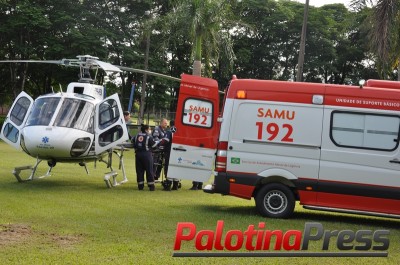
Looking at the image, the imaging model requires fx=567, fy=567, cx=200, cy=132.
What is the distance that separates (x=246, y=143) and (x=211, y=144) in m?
1.33

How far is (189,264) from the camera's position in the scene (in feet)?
22.0

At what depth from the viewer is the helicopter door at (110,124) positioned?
47.1 feet

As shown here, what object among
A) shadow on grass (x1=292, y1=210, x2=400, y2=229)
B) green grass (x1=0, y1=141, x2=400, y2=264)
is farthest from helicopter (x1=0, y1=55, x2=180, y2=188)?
shadow on grass (x1=292, y1=210, x2=400, y2=229)

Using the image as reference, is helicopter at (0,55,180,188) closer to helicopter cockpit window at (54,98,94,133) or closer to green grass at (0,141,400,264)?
helicopter cockpit window at (54,98,94,133)

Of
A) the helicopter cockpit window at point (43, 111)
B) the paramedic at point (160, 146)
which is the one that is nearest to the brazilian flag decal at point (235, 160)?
the paramedic at point (160, 146)

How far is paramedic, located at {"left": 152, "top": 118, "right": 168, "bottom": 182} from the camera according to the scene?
1501cm

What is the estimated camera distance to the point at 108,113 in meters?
14.6

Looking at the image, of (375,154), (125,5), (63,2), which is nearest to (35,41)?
(63,2)

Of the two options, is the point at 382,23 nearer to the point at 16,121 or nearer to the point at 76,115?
the point at 76,115

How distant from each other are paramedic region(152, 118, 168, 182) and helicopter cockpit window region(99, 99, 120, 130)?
1139 mm

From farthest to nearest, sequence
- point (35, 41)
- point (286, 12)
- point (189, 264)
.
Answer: point (286, 12), point (35, 41), point (189, 264)

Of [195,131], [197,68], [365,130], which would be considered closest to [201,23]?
[197,68]

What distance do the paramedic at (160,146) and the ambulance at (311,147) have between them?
4367mm

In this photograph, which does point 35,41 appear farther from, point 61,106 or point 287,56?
point 61,106
